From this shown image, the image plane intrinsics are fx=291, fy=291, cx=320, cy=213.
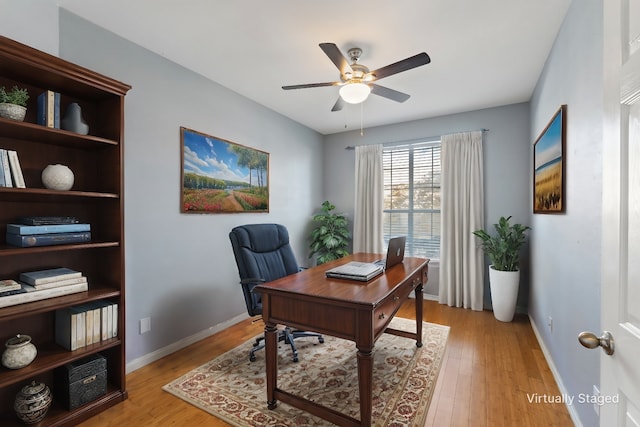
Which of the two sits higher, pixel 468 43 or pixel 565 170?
pixel 468 43

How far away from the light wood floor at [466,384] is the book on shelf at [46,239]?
1.08 meters

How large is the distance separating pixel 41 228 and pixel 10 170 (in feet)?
1.11

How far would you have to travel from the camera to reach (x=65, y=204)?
6.29 ft

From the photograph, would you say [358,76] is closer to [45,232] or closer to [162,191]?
[162,191]

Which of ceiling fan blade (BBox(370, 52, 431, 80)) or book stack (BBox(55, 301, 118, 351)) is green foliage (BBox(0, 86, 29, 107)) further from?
ceiling fan blade (BBox(370, 52, 431, 80))

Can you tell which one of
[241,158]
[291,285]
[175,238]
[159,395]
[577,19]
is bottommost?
[159,395]

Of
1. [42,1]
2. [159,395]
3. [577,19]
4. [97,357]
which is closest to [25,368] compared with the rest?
[97,357]

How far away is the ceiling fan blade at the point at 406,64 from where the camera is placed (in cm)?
179

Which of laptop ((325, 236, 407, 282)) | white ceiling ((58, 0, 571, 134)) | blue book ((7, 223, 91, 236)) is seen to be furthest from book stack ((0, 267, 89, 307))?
white ceiling ((58, 0, 571, 134))

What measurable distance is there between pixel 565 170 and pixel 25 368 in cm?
343

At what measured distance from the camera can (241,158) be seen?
10.8 ft

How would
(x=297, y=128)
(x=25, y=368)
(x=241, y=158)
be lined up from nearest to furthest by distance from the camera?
(x=25, y=368) < (x=241, y=158) < (x=297, y=128)

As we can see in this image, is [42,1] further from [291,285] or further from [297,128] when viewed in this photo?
[297,128]

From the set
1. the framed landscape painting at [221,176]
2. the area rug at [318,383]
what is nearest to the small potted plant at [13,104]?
the framed landscape painting at [221,176]
